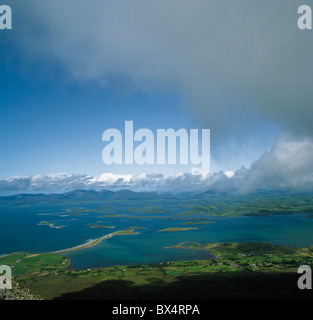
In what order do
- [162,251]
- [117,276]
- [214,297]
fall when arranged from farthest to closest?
[162,251] < [117,276] < [214,297]

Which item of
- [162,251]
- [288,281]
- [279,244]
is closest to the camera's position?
[288,281]

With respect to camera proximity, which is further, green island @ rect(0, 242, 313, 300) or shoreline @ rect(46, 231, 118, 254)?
shoreline @ rect(46, 231, 118, 254)

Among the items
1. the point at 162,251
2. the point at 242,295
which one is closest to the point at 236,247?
the point at 162,251

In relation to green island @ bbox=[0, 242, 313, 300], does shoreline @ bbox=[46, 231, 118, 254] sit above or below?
below

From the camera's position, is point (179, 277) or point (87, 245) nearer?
point (179, 277)

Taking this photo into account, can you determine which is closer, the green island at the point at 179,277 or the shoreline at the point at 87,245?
the green island at the point at 179,277

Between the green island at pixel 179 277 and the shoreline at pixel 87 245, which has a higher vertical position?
the green island at pixel 179 277
